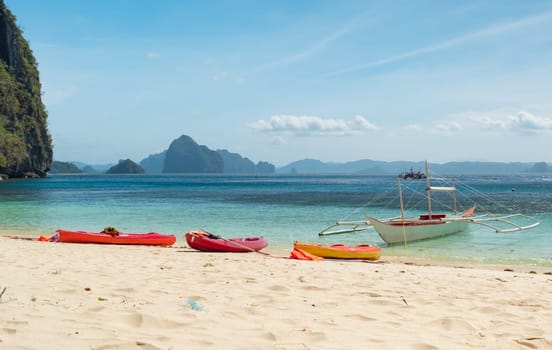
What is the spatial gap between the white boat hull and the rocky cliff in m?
89.5

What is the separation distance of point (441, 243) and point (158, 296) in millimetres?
17652

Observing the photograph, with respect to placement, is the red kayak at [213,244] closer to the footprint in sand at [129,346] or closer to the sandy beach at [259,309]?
the sandy beach at [259,309]

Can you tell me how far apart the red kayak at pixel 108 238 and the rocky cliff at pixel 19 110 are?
84.5m

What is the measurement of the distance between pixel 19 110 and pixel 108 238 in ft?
337

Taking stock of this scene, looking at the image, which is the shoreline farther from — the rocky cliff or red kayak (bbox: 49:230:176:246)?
the rocky cliff

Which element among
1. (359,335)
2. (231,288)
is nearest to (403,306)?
(359,335)

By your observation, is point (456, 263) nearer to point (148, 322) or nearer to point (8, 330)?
point (148, 322)

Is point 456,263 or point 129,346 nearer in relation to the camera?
point 129,346

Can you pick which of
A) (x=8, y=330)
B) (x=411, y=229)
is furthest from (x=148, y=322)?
(x=411, y=229)

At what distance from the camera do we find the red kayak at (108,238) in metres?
17.0

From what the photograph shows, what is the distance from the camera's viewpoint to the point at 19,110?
339 ft

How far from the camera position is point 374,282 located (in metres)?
8.73

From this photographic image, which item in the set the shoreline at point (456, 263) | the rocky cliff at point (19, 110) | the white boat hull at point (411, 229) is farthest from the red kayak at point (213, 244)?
the rocky cliff at point (19, 110)

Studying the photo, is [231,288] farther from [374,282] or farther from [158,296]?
[374,282]
